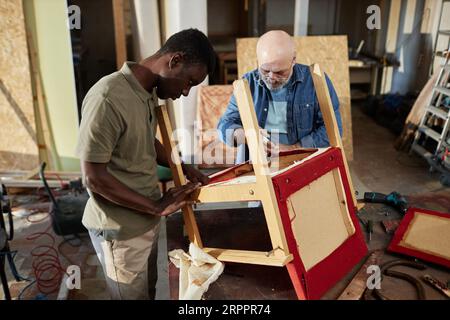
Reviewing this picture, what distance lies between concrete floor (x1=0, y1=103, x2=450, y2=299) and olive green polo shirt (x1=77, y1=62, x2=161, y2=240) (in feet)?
2.21

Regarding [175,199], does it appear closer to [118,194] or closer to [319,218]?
[118,194]

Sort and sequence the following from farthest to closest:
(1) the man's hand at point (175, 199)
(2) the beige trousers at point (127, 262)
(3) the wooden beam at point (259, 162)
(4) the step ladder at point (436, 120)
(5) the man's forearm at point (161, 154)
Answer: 1. (4) the step ladder at point (436, 120)
2. (5) the man's forearm at point (161, 154)
3. (2) the beige trousers at point (127, 262)
4. (1) the man's hand at point (175, 199)
5. (3) the wooden beam at point (259, 162)

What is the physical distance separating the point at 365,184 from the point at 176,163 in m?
3.63

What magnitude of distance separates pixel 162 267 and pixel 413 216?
66.5 inches

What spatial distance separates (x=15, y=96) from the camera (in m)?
4.77

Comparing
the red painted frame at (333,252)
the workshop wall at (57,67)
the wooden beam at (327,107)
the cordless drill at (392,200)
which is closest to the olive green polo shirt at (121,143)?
the red painted frame at (333,252)

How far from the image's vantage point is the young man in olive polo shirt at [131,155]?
1521 millimetres

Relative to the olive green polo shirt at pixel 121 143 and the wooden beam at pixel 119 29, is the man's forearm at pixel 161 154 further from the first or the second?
the wooden beam at pixel 119 29

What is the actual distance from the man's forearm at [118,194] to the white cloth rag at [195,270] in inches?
8.6

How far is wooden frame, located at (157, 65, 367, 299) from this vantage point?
1.45 m

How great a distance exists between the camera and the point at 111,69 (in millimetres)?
6039

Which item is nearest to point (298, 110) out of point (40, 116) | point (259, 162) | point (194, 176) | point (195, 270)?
point (194, 176)
